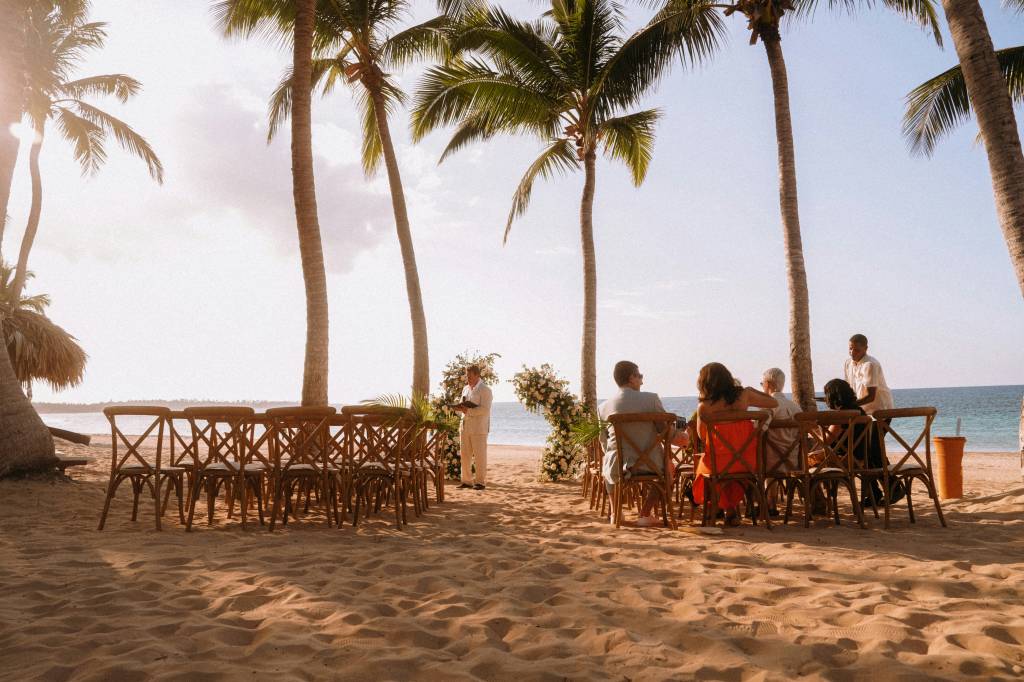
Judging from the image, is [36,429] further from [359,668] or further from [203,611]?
[359,668]

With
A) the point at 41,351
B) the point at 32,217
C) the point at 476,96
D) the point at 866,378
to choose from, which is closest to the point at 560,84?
the point at 476,96

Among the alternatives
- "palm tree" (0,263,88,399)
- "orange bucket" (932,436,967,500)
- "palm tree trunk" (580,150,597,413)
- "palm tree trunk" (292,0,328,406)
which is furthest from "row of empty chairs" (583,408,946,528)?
"palm tree" (0,263,88,399)

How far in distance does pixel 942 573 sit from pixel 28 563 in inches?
227

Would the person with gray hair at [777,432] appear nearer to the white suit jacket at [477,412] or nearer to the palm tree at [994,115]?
the palm tree at [994,115]

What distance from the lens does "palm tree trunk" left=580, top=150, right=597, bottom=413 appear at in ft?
39.4

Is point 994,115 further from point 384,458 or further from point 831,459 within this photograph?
point 384,458

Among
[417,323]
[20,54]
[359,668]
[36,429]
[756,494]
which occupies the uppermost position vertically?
[20,54]

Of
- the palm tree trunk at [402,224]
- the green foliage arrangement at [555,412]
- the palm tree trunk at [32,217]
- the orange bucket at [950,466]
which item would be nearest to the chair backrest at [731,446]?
the orange bucket at [950,466]

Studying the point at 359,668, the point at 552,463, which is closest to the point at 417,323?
the point at 552,463

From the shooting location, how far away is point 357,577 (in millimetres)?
3938

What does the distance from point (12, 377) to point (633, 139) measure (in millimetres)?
12051

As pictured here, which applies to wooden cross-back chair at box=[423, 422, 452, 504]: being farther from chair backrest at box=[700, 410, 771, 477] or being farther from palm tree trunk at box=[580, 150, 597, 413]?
palm tree trunk at box=[580, 150, 597, 413]

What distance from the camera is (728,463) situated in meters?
5.50

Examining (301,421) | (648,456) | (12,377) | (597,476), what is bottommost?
(597,476)
